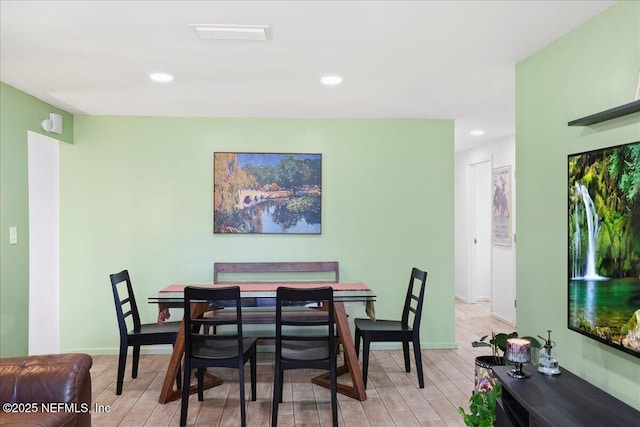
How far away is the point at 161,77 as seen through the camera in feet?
10.7

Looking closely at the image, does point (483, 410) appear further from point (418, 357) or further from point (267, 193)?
point (267, 193)

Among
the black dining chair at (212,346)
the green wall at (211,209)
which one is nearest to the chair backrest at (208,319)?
the black dining chair at (212,346)

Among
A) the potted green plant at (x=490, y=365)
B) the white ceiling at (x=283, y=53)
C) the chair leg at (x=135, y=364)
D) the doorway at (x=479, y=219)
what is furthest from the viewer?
the doorway at (x=479, y=219)

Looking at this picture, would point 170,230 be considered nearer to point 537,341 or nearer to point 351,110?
point 351,110

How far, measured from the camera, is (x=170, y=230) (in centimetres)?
452

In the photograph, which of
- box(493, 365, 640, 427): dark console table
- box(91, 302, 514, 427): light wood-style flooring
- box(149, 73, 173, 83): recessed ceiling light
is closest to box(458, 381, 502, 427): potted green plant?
box(493, 365, 640, 427): dark console table

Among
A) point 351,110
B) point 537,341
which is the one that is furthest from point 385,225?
point 537,341

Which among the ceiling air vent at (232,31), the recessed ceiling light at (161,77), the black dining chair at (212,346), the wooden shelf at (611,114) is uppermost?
the recessed ceiling light at (161,77)

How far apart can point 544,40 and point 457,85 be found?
912mm

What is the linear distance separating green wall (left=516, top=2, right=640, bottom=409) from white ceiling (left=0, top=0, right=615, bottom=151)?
0.47 feet

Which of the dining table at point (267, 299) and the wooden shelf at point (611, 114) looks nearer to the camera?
the wooden shelf at point (611, 114)

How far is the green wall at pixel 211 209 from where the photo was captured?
4473 millimetres

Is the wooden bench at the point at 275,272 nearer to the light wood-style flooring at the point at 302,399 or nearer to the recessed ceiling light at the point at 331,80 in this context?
the light wood-style flooring at the point at 302,399

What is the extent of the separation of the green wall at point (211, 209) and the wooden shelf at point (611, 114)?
2475mm
